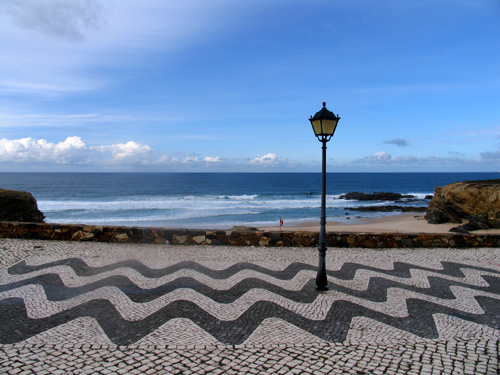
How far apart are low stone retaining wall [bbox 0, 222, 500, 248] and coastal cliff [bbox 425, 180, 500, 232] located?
10.0 metres

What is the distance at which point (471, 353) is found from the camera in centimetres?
428

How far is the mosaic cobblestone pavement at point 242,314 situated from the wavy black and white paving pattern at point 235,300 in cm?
3

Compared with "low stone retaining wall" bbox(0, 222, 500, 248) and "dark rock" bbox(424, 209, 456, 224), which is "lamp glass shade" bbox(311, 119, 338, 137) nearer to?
"low stone retaining wall" bbox(0, 222, 500, 248)

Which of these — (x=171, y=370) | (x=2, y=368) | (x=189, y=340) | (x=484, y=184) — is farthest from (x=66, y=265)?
(x=484, y=184)

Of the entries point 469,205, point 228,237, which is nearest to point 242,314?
point 228,237

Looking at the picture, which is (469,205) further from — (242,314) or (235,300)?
(242,314)

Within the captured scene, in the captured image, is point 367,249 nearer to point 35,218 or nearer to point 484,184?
point 35,218

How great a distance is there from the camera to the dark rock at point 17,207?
13.2 meters

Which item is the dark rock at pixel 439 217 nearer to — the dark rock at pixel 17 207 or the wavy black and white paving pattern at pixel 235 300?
the wavy black and white paving pattern at pixel 235 300

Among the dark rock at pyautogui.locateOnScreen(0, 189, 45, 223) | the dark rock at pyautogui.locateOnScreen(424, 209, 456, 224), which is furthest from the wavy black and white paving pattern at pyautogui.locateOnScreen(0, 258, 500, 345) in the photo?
the dark rock at pyautogui.locateOnScreen(424, 209, 456, 224)

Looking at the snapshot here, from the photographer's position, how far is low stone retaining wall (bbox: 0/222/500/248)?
412 inches

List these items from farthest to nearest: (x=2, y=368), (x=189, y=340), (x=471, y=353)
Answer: (x=189, y=340) → (x=471, y=353) → (x=2, y=368)

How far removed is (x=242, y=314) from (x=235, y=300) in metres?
0.62

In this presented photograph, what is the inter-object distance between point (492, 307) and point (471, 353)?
2.19m
